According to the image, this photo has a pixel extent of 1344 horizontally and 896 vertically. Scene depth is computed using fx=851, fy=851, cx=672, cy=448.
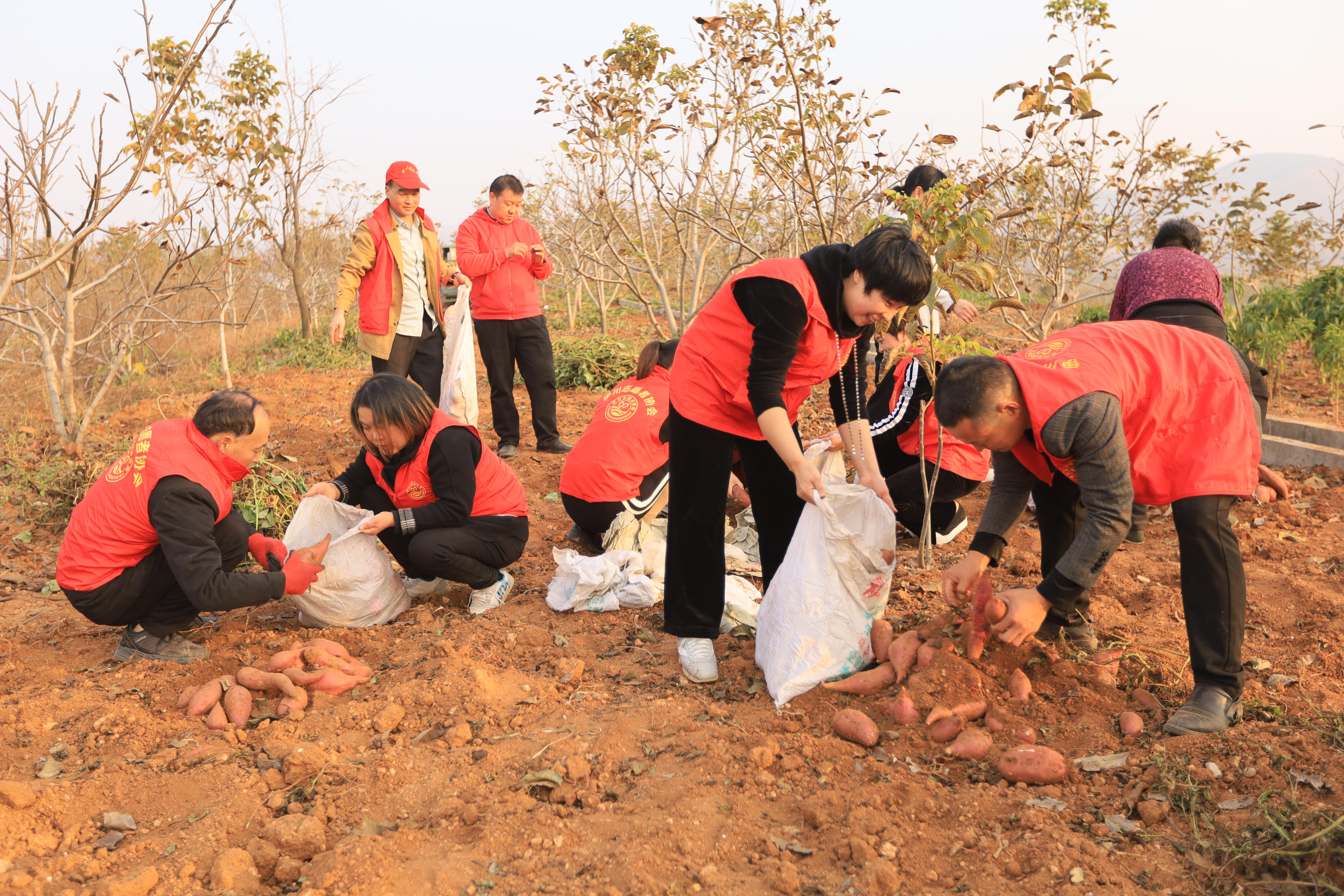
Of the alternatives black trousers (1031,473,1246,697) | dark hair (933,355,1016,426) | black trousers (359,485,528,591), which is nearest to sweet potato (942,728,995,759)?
black trousers (1031,473,1246,697)

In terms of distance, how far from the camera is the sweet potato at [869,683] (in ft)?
7.98

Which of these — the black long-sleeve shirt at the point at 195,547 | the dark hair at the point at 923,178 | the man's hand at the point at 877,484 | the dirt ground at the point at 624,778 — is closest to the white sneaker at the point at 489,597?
the dirt ground at the point at 624,778

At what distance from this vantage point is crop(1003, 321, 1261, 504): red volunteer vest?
2029mm

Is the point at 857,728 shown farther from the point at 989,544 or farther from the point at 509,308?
the point at 509,308

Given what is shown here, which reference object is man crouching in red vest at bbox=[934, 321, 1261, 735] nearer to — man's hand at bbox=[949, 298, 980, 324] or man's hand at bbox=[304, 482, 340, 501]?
man's hand at bbox=[949, 298, 980, 324]

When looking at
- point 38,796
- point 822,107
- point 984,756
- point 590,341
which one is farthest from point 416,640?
point 590,341

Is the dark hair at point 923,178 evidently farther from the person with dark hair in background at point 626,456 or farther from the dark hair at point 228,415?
the dark hair at point 228,415

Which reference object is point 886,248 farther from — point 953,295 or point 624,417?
point 624,417

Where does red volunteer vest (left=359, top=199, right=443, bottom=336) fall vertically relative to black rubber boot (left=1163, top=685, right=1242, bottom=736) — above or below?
above

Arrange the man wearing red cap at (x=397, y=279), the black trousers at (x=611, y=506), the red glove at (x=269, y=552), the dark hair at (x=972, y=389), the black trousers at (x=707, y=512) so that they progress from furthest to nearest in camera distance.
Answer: the man wearing red cap at (x=397, y=279) < the black trousers at (x=611, y=506) < the red glove at (x=269, y=552) < the black trousers at (x=707, y=512) < the dark hair at (x=972, y=389)

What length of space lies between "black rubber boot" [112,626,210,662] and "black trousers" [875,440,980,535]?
265 centimetres

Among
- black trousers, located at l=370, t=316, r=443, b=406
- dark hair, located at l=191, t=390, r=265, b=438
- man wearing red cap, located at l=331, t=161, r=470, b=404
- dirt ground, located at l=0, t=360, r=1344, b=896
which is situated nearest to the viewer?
dirt ground, located at l=0, t=360, r=1344, b=896

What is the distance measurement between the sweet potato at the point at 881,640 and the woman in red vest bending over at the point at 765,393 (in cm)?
36

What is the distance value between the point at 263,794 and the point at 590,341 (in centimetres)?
705
